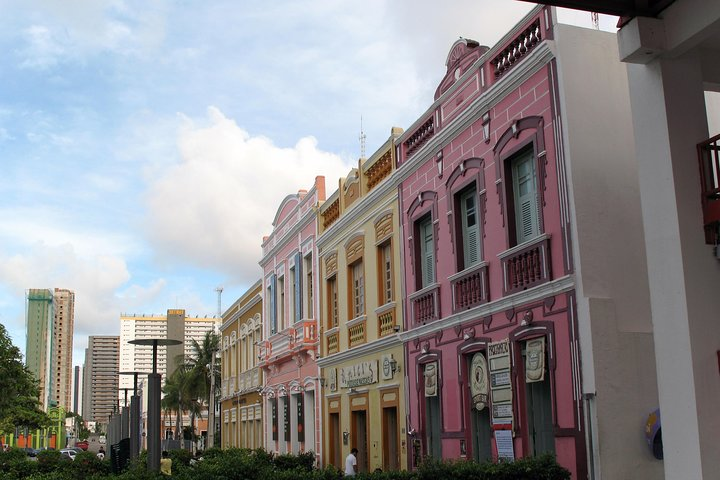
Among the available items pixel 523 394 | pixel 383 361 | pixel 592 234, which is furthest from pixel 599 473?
pixel 383 361

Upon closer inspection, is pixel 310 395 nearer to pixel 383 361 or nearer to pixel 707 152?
pixel 383 361

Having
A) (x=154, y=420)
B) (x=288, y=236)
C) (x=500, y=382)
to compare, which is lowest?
(x=154, y=420)

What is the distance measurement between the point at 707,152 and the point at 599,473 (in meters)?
5.17

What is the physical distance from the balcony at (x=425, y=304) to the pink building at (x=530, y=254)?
5cm

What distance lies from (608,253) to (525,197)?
2246mm

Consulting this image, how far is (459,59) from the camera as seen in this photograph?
1730 cm

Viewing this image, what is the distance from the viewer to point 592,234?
1297cm

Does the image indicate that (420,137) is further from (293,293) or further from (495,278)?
(293,293)

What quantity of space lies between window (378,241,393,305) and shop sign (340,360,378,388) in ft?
5.32

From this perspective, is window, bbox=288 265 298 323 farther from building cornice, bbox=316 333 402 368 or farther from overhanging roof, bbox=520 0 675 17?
overhanging roof, bbox=520 0 675 17

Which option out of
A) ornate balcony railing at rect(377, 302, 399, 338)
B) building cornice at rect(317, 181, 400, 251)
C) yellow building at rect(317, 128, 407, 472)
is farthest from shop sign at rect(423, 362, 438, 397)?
building cornice at rect(317, 181, 400, 251)

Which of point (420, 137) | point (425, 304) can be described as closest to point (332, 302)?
point (425, 304)

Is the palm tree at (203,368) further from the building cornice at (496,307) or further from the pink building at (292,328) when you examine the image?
the building cornice at (496,307)

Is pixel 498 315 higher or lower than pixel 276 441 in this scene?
higher
